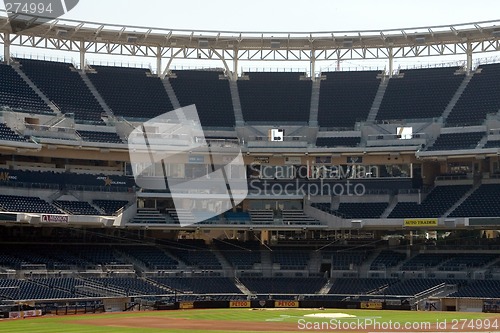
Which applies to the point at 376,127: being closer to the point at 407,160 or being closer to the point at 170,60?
the point at 407,160

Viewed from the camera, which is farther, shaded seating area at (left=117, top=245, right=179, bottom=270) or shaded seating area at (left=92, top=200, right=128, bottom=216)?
shaded seating area at (left=92, top=200, right=128, bottom=216)

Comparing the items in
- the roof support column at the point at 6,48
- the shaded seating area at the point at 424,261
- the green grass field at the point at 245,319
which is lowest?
the green grass field at the point at 245,319

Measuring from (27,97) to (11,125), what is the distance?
6371 millimetres

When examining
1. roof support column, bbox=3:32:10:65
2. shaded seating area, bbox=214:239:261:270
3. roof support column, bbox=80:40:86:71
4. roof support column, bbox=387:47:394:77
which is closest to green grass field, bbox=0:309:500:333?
shaded seating area, bbox=214:239:261:270

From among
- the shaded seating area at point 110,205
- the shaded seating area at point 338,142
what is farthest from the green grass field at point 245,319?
the shaded seating area at point 338,142

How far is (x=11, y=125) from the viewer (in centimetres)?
8350

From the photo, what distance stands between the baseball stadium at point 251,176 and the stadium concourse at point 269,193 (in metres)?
0.21

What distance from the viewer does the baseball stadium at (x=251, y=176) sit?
81.1m

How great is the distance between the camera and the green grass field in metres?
55.8

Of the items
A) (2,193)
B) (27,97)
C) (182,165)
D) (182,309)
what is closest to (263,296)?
(182,309)

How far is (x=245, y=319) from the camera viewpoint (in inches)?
2606

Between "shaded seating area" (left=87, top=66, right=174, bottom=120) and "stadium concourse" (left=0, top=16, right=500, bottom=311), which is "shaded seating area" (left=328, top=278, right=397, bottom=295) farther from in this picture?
"shaded seating area" (left=87, top=66, right=174, bottom=120)

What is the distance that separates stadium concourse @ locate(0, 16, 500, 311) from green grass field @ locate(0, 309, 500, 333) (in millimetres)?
5710

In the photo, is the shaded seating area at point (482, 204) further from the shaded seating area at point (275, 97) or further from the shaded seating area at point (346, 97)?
the shaded seating area at point (275, 97)
